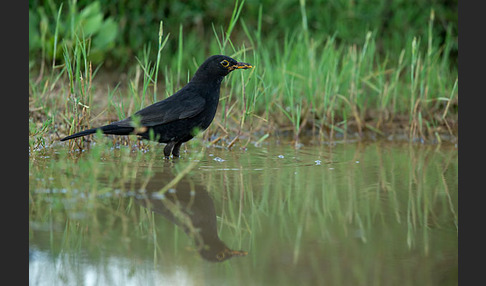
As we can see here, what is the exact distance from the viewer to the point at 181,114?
16.2 feet

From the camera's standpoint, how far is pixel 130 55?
8180 mm

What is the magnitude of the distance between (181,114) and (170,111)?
0.31 ft

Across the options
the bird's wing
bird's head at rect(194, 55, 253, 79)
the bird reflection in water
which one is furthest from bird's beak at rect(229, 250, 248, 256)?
bird's head at rect(194, 55, 253, 79)

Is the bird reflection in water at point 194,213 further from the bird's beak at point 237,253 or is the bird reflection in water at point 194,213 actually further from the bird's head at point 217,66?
the bird's head at point 217,66

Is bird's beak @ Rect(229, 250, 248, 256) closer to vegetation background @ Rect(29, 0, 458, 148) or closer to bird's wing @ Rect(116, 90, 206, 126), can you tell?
bird's wing @ Rect(116, 90, 206, 126)

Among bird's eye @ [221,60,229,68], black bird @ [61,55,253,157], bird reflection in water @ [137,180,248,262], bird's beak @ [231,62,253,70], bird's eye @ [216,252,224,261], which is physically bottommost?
bird's eye @ [216,252,224,261]

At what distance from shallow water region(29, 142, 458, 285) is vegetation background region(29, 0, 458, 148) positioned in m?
0.94

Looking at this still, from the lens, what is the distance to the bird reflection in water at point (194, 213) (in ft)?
9.45

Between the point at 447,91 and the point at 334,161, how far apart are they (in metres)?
2.55

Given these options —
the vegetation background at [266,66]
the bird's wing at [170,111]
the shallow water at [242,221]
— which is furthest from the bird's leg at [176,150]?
the vegetation background at [266,66]

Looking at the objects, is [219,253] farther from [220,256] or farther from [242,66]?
[242,66]

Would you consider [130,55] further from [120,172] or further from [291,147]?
[120,172]

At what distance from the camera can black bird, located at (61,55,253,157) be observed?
191 inches

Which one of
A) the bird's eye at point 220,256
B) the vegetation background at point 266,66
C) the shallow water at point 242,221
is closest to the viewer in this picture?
the shallow water at point 242,221
